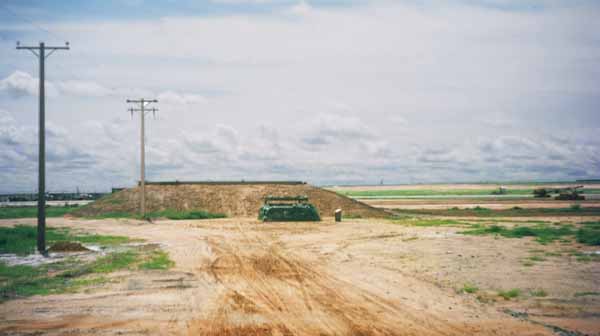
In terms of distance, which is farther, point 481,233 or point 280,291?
point 481,233

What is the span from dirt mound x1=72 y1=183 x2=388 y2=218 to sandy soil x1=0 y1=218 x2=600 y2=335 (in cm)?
2974

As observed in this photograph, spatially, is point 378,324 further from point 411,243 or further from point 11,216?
point 11,216

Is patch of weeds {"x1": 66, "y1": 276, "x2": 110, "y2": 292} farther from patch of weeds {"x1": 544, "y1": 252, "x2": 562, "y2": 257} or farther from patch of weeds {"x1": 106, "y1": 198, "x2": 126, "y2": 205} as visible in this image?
patch of weeds {"x1": 106, "y1": 198, "x2": 126, "y2": 205}

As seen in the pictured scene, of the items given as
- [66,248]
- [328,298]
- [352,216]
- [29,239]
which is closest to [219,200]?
[352,216]

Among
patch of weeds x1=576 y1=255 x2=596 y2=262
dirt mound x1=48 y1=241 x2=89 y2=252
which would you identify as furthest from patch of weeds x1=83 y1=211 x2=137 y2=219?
patch of weeds x1=576 y1=255 x2=596 y2=262

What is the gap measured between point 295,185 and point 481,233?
106 feet

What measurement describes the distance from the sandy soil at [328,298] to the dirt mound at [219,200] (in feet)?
97.6

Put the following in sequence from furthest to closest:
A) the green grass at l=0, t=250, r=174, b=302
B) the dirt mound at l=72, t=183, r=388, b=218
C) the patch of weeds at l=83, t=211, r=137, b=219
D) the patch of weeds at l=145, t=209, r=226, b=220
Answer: the dirt mound at l=72, t=183, r=388, b=218, the patch of weeds at l=83, t=211, r=137, b=219, the patch of weeds at l=145, t=209, r=226, b=220, the green grass at l=0, t=250, r=174, b=302

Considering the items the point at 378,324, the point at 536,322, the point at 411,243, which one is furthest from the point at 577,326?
the point at 411,243

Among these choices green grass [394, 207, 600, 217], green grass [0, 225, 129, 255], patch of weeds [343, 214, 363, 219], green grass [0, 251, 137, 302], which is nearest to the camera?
green grass [0, 251, 137, 302]

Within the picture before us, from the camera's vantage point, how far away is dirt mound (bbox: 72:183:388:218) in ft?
168

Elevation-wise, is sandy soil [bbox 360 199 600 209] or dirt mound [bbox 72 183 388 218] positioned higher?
dirt mound [bbox 72 183 388 218]

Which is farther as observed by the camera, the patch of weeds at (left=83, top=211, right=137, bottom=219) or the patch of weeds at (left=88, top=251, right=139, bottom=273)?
the patch of weeds at (left=83, top=211, right=137, bottom=219)

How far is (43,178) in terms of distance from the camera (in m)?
21.4
